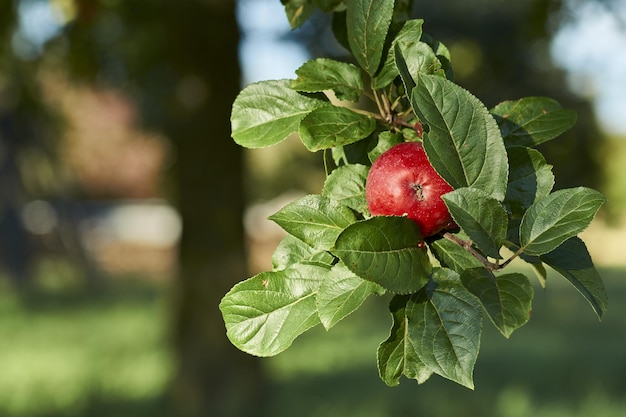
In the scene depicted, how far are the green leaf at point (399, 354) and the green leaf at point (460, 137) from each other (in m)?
0.16

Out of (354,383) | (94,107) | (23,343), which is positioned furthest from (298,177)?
(94,107)

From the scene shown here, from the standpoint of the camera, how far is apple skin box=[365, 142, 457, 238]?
0.88 metres

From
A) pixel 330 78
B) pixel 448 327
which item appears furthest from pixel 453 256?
pixel 330 78

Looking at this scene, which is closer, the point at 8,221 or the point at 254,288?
the point at 254,288

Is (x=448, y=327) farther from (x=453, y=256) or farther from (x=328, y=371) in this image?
(x=328, y=371)

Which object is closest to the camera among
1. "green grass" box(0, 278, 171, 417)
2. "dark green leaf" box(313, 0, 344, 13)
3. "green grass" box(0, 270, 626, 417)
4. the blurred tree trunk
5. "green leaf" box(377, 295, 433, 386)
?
"green leaf" box(377, 295, 433, 386)

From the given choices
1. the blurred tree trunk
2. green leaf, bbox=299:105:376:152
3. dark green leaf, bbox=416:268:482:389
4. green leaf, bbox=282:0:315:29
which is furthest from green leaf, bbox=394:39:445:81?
the blurred tree trunk

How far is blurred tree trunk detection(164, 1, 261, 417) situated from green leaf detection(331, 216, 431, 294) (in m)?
4.94

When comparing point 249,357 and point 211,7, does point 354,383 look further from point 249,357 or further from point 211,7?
point 211,7

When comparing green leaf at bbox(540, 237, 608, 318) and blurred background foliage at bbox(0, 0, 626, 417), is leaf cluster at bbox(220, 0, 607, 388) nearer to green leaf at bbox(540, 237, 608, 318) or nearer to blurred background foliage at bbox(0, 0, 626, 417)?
green leaf at bbox(540, 237, 608, 318)

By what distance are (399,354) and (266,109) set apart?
380 millimetres

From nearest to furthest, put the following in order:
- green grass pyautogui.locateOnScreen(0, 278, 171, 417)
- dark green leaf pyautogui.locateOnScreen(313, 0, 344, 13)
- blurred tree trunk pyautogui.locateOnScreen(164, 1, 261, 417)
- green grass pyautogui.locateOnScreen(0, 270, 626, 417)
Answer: dark green leaf pyautogui.locateOnScreen(313, 0, 344, 13)
blurred tree trunk pyautogui.locateOnScreen(164, 1, 261, 417)
green grass pyautogui.locateOnScreen(0, 270, 626, 417)
green grass pyautogui.locateOnScreen(0, 278, 171, 417)

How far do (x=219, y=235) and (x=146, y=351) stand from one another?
2965mm

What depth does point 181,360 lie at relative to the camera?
19.8ft
